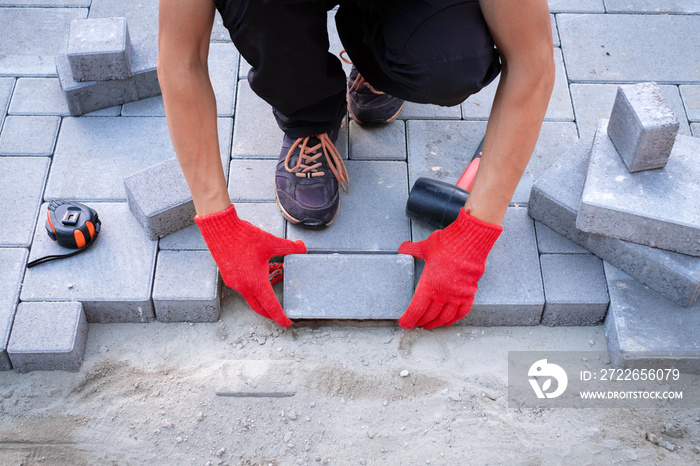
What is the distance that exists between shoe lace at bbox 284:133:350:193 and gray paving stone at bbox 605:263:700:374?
1219mm

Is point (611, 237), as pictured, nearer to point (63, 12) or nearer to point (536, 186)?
point (536, 186)

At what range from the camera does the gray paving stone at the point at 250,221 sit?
2863 millimetres

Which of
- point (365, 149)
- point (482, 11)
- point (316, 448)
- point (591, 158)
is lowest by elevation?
point (316, 448)

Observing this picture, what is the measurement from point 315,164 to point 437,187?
0.51 m

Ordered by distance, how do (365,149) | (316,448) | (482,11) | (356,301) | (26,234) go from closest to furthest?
(482,11), (316,448), (356,301), (26,234), (365,149)

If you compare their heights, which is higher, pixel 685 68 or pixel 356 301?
pixel 685 68

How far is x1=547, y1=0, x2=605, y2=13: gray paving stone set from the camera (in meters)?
3.81

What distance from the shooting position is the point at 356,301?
2.70 metres

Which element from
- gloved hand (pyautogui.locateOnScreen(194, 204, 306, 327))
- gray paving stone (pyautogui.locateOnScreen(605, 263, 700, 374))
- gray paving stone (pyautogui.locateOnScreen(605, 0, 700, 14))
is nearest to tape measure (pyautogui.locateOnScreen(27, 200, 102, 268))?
gloved hand (pyautogui.locateOnScreen(194, 204, 306, 327))

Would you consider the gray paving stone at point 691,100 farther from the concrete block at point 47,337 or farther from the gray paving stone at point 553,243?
the concrete block at point 47,337

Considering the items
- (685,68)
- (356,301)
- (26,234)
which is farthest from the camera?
(685,68)

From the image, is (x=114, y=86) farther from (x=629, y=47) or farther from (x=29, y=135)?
(x=629, y=47)

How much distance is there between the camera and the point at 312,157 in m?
2.94

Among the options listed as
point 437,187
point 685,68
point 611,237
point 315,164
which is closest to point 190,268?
point 315,164
